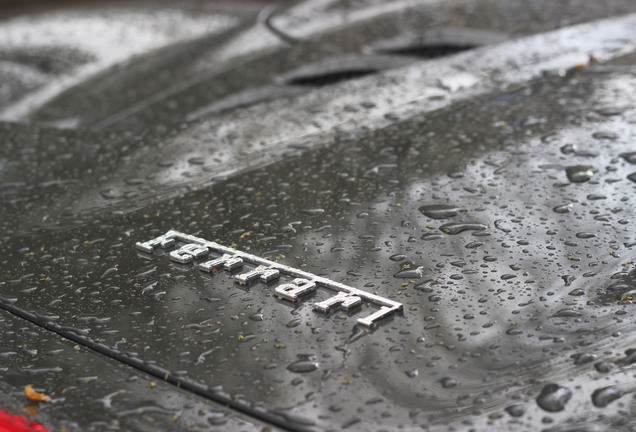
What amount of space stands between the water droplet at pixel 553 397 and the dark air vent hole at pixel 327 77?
1.49m

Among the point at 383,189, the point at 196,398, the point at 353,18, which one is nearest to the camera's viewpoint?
the point at 196,398

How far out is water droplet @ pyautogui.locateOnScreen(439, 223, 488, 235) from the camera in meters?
1.37

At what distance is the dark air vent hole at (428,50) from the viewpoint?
237cm

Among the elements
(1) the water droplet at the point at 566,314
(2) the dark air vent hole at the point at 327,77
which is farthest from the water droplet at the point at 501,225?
(2) the dark air vent hole at the point at 327,77

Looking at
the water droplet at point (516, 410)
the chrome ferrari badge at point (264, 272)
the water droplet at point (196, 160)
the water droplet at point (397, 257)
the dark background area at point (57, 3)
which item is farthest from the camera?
the dark background area at point (57, 3)

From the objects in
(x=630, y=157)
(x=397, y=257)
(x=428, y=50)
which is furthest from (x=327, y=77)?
(x=397, y=257)

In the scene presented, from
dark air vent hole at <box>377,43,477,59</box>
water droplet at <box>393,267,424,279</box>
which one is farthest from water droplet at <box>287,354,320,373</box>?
dark air vent hole at <box>377,43,477,59</box>

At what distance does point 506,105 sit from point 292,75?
2.46 ft

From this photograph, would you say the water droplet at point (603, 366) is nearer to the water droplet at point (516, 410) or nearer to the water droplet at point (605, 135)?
the water droplet at point (516, 410)

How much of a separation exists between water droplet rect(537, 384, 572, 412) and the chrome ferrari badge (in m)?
0.25

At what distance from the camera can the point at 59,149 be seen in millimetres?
2098

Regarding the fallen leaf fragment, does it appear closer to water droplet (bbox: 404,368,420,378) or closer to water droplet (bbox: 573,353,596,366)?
water droplet (bbox: 404,368,420,378)

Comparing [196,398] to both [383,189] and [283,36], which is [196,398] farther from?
[283,36]

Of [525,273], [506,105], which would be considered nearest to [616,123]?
[506,105]
